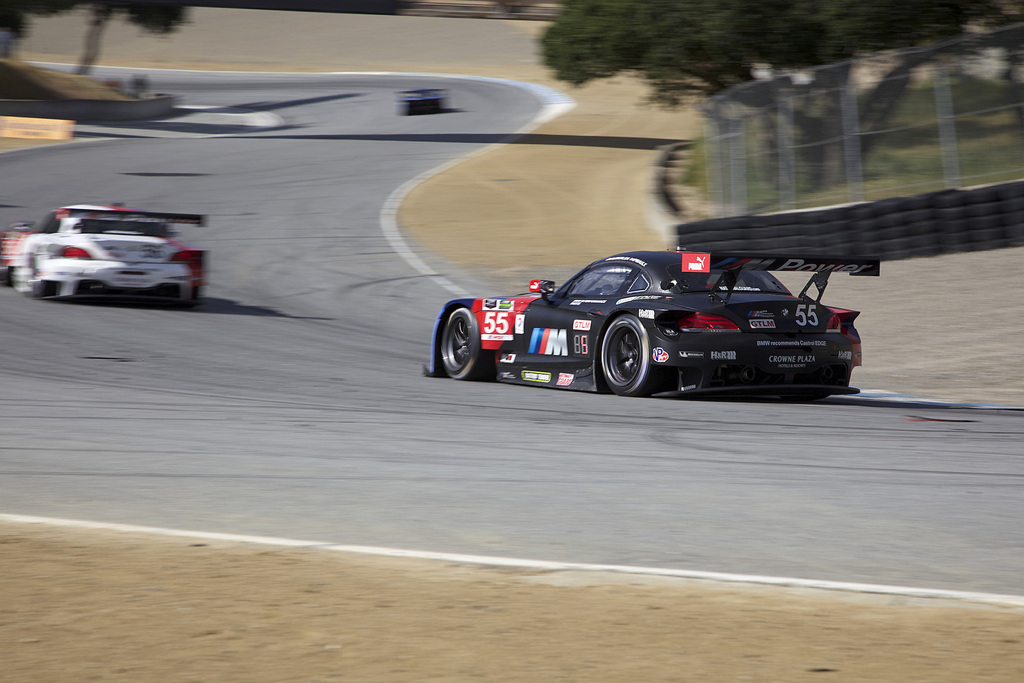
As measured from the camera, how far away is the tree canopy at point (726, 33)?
2345 cm

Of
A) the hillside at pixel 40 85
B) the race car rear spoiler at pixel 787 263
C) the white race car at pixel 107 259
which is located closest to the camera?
the race car rear spoiler at pixel 787 263

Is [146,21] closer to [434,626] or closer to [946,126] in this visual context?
[946,126]

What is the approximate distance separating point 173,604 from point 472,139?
132ft

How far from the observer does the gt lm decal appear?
34.4 ft

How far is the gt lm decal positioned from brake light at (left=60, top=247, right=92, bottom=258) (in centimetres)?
719

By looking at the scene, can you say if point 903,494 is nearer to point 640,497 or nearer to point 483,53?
point 640,497

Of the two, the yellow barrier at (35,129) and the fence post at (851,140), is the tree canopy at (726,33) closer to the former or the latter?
the fence post at (851,140)

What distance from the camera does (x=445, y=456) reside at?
6.90 meters

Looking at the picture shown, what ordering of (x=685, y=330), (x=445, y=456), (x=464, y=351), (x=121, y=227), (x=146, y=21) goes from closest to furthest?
1. (x=445, y=456)
2. (x=685, y=330)
3. (x=464, y=351)
4. (x=121, y=227)
5. (x=146, y=21)

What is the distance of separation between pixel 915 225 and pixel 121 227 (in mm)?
10116

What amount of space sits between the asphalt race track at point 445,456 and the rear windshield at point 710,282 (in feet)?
2.96

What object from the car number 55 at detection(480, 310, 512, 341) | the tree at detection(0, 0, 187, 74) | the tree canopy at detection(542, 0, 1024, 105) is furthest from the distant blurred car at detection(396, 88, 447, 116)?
the car number 55 at detection(480, 310, 512, 341)

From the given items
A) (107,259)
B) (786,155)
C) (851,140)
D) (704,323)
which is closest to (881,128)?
(851,140)

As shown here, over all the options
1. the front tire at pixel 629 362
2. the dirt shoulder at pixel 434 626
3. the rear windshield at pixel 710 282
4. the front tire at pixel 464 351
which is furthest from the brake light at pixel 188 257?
the dirt shoulder at pixel 434 626
